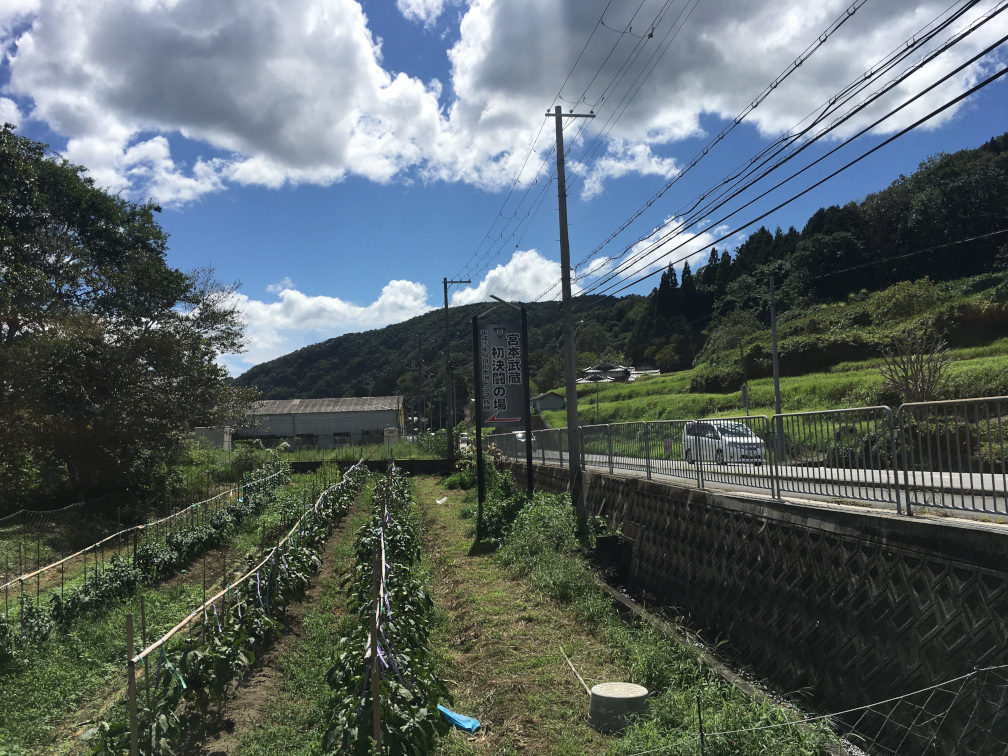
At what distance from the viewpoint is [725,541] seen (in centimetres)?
735

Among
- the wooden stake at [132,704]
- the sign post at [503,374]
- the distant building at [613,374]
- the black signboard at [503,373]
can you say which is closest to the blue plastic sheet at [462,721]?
the wooden stake at [132,704]

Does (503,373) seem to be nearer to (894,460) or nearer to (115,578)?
(115,578)

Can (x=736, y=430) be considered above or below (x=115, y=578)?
above

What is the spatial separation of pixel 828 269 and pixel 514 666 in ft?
180

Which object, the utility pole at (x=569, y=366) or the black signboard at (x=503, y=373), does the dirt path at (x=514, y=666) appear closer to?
the utility pole at (x=569, y=366)

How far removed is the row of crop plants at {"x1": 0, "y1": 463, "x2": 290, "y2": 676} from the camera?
7.53 m

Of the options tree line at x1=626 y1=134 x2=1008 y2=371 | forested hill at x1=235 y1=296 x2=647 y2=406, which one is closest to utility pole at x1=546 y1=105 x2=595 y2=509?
tree line at x1=626 y1=134 x2=1008 y2=371

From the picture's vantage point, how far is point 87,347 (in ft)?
61.2

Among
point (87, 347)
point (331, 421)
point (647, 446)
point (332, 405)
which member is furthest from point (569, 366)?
point (332, 405)

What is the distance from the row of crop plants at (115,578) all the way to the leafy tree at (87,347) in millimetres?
4214

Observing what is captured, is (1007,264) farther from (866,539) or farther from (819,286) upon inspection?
(866,539)

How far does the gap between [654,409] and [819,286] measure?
79.6 ft

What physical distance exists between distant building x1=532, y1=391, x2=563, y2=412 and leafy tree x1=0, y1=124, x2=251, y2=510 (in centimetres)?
4716

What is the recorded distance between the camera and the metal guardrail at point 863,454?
4875 mm
